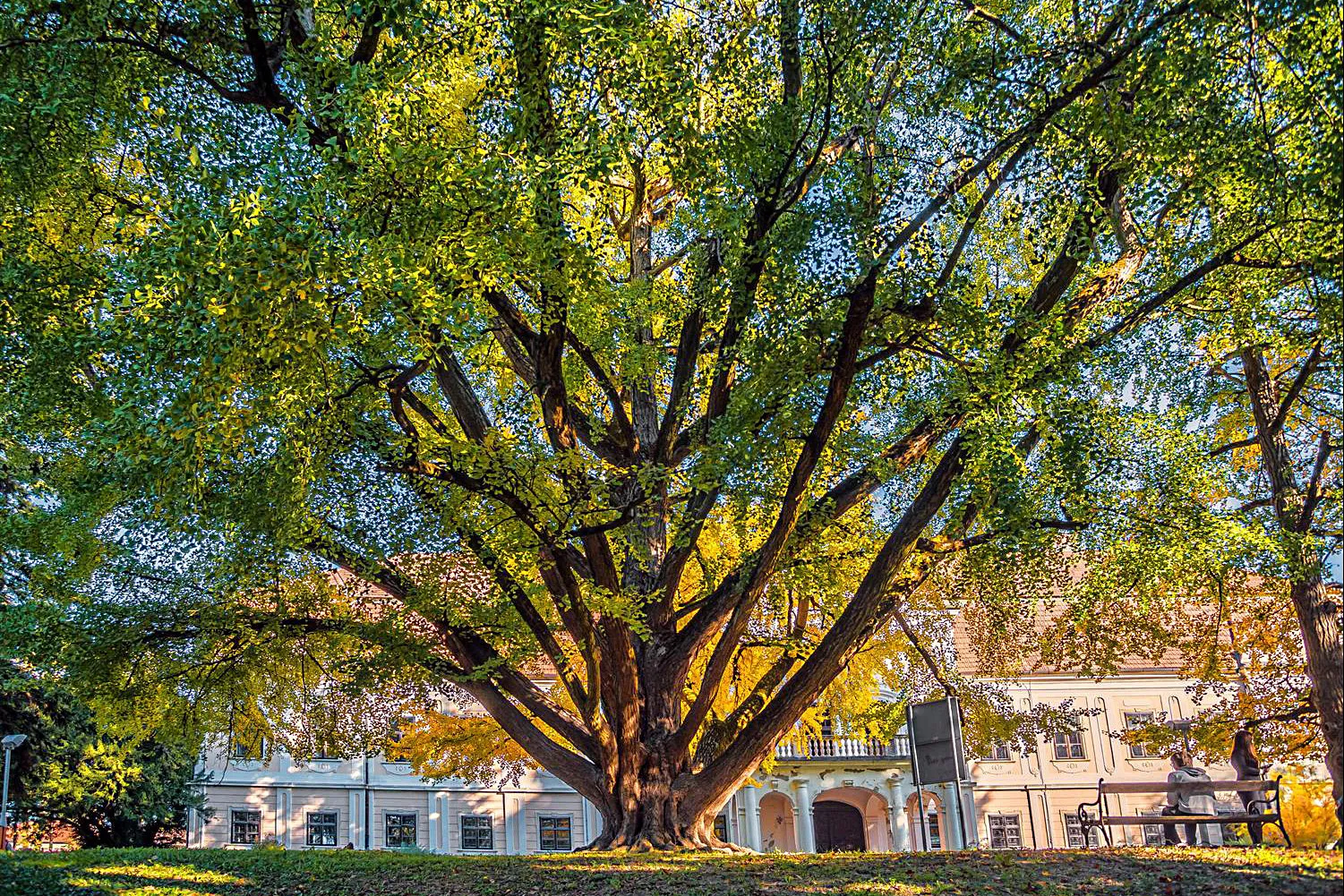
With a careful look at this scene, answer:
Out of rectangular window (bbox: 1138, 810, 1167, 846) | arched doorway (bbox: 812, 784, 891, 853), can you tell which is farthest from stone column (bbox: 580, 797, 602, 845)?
rectangular window (bbox: 1138, 810, 1167, 846)

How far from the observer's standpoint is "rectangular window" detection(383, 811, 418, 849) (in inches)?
1321

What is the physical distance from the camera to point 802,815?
31.6m

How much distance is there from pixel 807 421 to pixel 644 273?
5004 mm

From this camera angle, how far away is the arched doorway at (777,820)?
34.2 metres

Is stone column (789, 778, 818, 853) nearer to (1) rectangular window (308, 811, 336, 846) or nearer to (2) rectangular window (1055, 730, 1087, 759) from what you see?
(2) rectangular window (1055, 730, 1087, 759)

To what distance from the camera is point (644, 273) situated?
15453 millimetres

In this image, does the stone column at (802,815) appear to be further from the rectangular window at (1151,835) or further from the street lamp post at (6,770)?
the street lamp post at (6,770)

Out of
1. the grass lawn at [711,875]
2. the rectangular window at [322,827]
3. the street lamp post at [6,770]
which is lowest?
the rectangular window at [322,827]

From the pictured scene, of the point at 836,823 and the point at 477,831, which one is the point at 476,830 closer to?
the point at 477,831

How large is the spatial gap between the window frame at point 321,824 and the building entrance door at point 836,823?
15266mm

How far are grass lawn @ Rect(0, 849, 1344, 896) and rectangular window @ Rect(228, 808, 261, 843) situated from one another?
2248 centimetres

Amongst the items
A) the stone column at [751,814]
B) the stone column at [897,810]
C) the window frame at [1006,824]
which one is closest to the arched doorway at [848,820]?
the stone column at [897,810]

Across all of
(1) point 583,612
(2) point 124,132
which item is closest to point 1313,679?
(1) point 583,612

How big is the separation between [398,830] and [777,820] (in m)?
12.2
